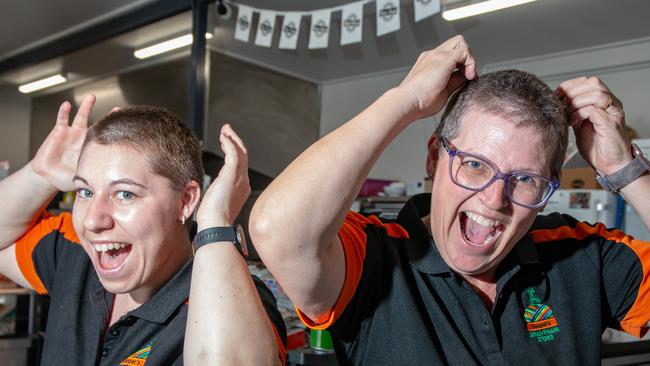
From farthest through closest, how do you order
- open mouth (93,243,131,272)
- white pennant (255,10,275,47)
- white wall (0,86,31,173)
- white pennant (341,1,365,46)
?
white wall (0,86,31,173), white pennant (255,10,275,47), white pennant (341,1,365,46), open mouth (93,243,131,272)

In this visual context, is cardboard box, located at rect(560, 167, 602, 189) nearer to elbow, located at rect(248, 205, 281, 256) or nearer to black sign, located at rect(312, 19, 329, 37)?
black sign, located at rect(312, 19, 329, 37)

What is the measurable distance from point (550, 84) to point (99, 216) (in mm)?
5994

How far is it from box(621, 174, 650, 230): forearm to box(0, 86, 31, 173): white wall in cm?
832

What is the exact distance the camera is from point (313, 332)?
2.22 metres

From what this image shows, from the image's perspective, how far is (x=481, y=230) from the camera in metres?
1.14

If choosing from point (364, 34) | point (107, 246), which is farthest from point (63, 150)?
point (364, 34)

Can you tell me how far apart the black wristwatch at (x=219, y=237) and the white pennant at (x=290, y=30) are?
334cm

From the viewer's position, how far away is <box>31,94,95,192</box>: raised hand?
5.16ft

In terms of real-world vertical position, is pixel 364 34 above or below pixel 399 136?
above

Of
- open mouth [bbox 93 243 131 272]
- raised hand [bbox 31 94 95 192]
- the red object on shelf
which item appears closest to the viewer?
open mouth [bbox 93 243 131 272]

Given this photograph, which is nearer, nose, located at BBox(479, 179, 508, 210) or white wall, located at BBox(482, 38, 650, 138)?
nose, located at BBox(479, 179, 508, 210)

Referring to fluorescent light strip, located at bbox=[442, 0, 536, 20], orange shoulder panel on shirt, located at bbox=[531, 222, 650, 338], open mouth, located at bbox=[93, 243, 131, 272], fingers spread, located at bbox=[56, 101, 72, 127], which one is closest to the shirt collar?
open mouth, located at bbox=[93, 243, 131, 272]

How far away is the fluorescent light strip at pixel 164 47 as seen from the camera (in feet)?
19.4

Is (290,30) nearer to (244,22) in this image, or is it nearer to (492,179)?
(244,22)
